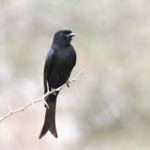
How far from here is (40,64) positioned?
42.9ft

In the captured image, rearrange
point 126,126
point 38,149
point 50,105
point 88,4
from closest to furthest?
1. point 50,105
2. point 38,149
3. point 126,126
4. point 88,4

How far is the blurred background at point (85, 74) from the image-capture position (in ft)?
38.6

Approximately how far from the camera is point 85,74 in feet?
42.3

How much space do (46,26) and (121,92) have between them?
215 cm

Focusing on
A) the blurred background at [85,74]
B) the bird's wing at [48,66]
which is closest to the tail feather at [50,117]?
the bird's wing at [48,66]

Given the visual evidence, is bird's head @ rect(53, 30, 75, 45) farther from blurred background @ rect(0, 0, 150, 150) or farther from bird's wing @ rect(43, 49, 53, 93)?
blurred background @ rect(0, 0, 150, 150)

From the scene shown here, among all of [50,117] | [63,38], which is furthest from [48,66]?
[50,117]

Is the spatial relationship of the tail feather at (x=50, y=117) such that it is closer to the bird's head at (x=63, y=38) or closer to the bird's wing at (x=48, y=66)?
the bird's wing at (x=48, y=66)

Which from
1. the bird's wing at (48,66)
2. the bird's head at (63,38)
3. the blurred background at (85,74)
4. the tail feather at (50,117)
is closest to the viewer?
the tail feather at (50,117)

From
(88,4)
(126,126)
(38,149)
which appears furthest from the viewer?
(88,4)

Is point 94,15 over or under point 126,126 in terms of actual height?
over

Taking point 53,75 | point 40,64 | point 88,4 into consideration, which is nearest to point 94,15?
point 88,4

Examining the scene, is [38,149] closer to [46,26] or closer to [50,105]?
[46,26]

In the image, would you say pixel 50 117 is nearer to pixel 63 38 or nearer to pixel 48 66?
pixel 48 66
